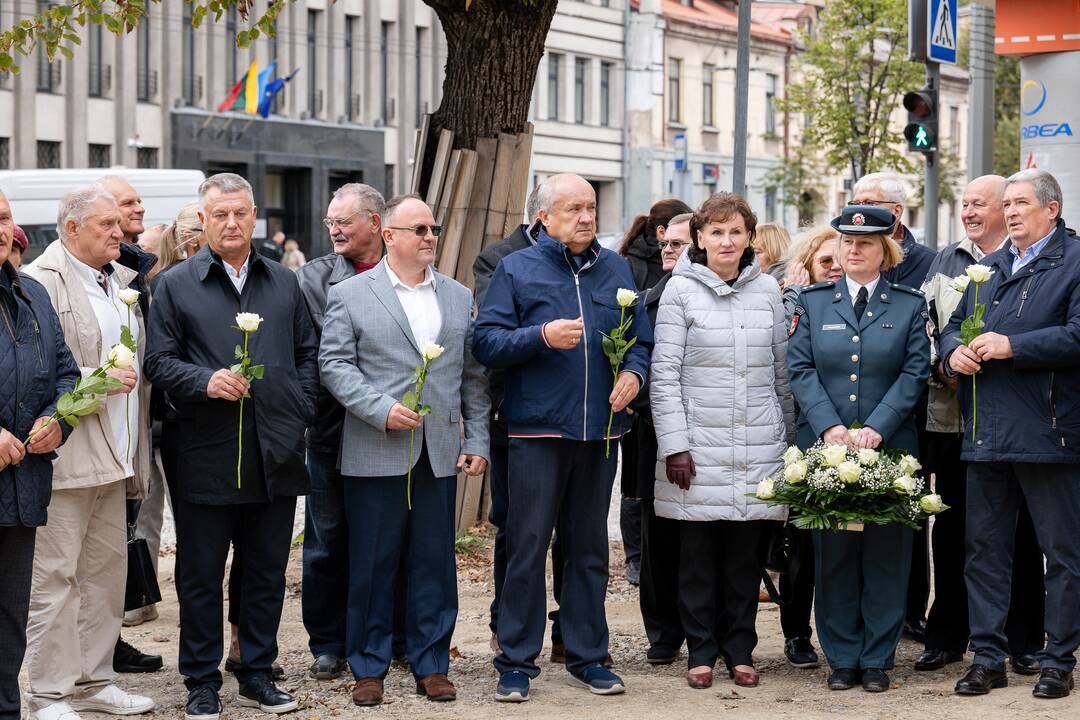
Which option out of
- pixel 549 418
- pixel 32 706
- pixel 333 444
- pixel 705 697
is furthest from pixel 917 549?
pixel 32 706

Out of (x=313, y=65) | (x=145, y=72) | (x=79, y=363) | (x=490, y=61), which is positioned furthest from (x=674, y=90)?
(x=79, y=363)

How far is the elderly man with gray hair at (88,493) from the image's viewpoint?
6473 millimetres

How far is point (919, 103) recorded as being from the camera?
1485 centimetres

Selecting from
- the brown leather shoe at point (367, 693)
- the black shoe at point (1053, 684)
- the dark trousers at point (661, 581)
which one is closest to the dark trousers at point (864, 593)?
the black shoe at point (1053, 684)

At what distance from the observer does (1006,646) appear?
7039mm

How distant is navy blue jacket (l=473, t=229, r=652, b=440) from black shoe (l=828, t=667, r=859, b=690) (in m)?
1.45

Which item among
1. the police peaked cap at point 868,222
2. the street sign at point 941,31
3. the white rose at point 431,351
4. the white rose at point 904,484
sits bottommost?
the white rose at point 904,484

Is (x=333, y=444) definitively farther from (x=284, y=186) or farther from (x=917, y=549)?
(x=284, y=186)

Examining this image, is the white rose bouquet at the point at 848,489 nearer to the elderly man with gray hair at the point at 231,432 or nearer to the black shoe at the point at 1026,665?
the black shoe at the point at 1026,665

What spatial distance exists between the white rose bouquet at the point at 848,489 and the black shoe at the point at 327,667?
210 centimetres

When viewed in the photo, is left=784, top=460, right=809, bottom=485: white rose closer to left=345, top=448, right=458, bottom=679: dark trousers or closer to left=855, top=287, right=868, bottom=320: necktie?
left=855, top=287, right=868, bottom=320: necktie

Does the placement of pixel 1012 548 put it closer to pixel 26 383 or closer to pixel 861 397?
pixel 861 397

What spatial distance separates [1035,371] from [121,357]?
3777mm

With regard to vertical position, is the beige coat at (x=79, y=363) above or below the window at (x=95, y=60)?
below
